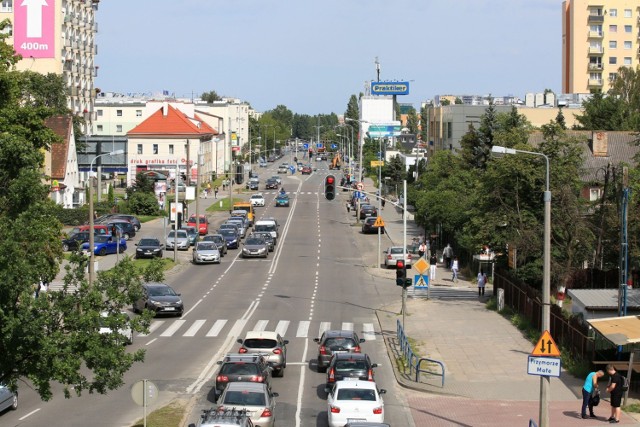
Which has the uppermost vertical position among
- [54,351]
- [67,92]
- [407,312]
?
[67,92]

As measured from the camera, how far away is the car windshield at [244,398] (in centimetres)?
2358

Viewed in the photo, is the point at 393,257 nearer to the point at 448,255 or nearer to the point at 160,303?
the point at 448,255

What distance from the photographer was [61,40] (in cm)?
11756

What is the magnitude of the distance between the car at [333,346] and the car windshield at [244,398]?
28.2ft

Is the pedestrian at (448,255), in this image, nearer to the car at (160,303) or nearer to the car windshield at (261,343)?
the car at (160,303)

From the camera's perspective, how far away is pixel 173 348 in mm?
36781

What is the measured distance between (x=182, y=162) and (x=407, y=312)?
272 feet

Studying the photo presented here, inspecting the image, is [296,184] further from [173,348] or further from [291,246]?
[173,348]

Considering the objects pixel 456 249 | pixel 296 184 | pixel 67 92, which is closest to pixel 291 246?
pixel 456 249

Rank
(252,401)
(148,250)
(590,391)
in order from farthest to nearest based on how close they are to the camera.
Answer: (148,250) < (590,391) < (252,401)

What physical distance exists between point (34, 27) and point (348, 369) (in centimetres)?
9085

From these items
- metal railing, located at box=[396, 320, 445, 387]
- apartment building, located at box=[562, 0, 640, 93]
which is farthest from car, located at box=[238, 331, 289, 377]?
apartment building, located at box=[562, 0, 640, 93]

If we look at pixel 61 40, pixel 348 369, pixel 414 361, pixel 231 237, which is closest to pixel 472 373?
pixel 414 361

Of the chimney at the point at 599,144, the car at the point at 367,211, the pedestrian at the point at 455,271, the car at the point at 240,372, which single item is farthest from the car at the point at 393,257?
the car at the point at 240,372
